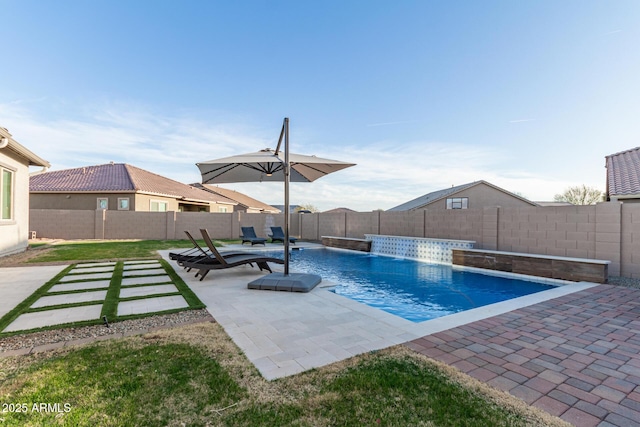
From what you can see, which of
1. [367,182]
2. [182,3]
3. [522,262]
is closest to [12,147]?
[182,3]

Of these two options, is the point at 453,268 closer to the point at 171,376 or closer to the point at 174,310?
the point at 174,310

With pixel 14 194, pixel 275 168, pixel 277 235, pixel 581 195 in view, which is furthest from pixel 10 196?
pixel 581 195

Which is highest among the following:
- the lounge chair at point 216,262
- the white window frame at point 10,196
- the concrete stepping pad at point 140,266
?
the white window frame at point 10,196

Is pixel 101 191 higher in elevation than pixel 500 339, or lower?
higher

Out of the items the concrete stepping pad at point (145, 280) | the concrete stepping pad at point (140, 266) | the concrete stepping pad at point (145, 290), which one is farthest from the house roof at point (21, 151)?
the concrete stepping pad at point (145, 290)

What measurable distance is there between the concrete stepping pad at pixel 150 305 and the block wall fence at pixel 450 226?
10.1 m

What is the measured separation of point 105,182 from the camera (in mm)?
22828

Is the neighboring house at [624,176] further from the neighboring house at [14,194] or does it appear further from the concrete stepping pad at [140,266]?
the neighboring house at [14,194]

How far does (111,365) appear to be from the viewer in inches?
121

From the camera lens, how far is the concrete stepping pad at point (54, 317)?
168 inches

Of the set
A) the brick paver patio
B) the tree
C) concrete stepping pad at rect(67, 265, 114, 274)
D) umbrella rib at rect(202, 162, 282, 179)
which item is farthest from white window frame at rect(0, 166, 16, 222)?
the tree

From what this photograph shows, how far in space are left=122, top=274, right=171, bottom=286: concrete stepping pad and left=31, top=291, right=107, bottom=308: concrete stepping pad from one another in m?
0.90

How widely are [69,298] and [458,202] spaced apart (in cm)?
2637

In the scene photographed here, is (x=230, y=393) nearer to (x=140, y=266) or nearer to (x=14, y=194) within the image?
(x=140, y=266)
